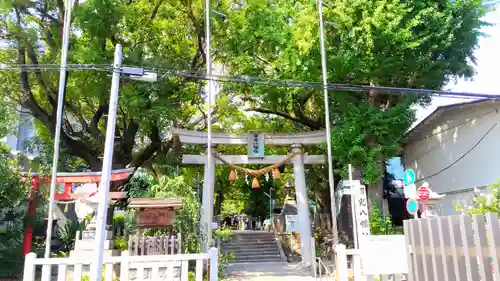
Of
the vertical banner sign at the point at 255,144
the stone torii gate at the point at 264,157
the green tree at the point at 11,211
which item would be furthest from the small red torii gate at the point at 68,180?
the vertical banner sign at the point at 255,144

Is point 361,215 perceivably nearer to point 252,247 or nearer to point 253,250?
point 253,250

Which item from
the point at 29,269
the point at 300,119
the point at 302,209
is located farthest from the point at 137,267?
the point at 300,119

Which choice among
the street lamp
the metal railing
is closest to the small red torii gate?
the metal railing

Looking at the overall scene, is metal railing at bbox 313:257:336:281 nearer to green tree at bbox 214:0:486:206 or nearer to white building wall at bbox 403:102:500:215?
green tree at bbox 214:0:486:206

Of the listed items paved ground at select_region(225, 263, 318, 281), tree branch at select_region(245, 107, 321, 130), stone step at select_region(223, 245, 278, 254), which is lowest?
paved ground at select_region(225, 263, 318, 281)

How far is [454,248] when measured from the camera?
3.67 metres

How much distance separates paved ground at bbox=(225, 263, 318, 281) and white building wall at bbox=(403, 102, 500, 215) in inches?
243

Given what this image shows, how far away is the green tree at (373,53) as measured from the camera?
1207cm

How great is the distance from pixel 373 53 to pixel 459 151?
16.9 feet

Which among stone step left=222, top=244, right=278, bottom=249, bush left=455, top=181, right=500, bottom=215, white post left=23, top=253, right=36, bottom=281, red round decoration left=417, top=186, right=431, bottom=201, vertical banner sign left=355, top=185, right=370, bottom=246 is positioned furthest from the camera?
stone step left=222, top=244, right=278, bottom=249

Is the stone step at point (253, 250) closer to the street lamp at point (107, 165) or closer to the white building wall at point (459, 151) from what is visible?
the white building wall at point (459, 151)

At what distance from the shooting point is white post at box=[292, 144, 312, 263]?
14023 millimetres

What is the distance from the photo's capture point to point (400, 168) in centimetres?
1917

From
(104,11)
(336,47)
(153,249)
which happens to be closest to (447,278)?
(153,249)
